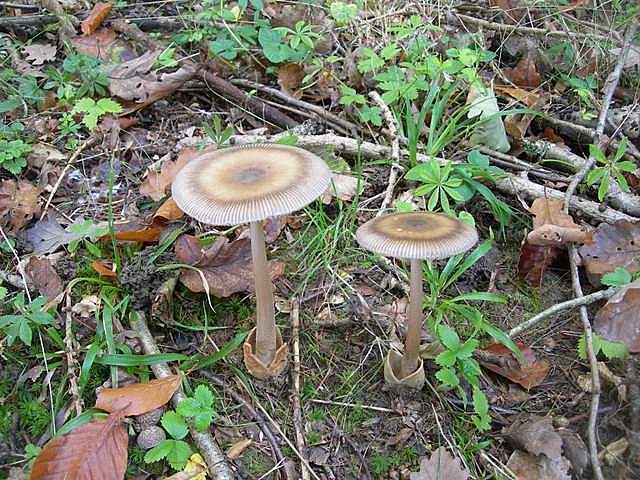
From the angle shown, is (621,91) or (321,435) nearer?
(321,435)

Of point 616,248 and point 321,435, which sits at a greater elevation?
point 616,248

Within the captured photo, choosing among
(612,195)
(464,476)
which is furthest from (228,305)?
(612,195)

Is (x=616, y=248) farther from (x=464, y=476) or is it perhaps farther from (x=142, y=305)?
(x=142, y=305)

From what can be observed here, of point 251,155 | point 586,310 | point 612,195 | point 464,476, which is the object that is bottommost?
point 464,476

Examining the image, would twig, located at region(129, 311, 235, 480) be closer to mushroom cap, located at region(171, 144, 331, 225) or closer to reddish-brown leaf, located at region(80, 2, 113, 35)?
mushroom cap, located at region(171, 144, 331, 225)

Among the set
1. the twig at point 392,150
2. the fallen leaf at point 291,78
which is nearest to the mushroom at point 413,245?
the twig at point 392,150

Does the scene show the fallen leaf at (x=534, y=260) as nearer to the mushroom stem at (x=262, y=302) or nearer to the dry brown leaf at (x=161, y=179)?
the mushroom stem at (x=262, y=302)

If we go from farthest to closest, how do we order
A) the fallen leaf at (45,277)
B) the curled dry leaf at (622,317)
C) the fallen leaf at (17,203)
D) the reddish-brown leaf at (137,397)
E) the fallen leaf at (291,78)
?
the fallen leaf at (291,78) → the fallen leaf at (17,203) → the fallen leaf at (45,277) → the curled dry leaf at (622,317) → the reddish-brown leaf at (137,397)

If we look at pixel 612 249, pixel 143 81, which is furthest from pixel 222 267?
pixel 612 249
